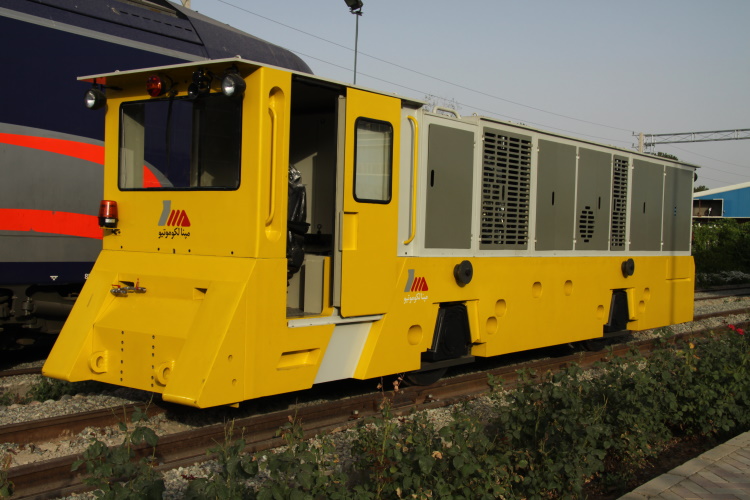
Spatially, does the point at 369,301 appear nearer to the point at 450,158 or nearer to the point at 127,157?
the point at 450,158

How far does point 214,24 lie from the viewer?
1014cm

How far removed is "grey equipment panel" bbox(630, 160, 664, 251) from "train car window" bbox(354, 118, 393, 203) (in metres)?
5.15

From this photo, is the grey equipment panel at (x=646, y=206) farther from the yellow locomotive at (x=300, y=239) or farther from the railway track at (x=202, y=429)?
the railway track at (x=202, y=429)

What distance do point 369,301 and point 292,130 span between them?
224 centimetres

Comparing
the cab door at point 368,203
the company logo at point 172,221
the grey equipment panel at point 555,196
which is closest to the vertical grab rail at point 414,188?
the cab door at point 368,203

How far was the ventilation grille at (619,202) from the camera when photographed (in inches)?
407

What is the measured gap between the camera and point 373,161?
22.4ft

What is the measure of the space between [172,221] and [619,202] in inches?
259

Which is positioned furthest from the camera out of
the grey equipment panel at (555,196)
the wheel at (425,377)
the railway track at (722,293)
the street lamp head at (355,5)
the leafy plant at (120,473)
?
the railway track at (722,293)

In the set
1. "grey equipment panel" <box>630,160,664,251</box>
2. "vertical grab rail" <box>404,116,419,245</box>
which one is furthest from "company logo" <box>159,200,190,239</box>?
"grey equipment panel" <box>630,160,664,251</box>

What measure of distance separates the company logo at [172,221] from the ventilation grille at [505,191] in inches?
129

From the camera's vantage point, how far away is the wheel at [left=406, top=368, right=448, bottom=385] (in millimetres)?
7855

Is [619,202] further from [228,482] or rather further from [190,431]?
[228,482]

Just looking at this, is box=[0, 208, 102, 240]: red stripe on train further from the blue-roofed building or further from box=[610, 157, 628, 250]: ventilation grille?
the blue-roofed building
